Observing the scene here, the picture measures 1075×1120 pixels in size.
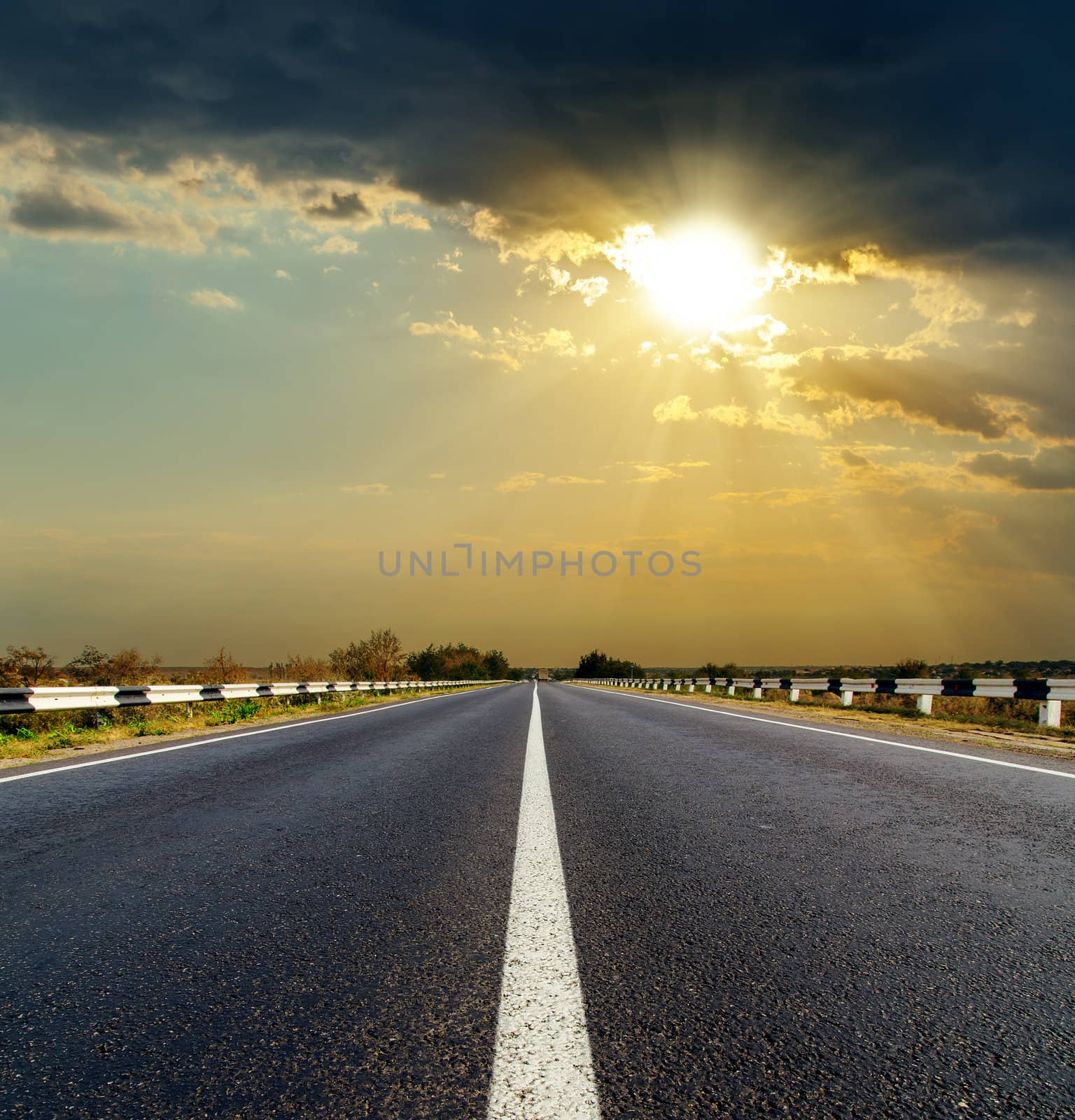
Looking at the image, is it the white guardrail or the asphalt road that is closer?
the asphalt road

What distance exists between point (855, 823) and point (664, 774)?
2.45 metres

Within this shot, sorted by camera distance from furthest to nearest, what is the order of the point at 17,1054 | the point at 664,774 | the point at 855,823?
the point at 664,774 → the point at 855,823 → the point at 17,1054

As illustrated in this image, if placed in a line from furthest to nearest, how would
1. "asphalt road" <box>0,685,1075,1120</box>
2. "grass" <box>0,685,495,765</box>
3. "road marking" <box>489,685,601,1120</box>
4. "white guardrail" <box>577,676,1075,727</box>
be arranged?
"white guardrail" <box>577,676,1075,727</box>
"grass" <box>0,685,495,765</box>
"asphalt road" <box>0,685,1075,1120</box>
"road marking" <box>489,685,601,1120</box>

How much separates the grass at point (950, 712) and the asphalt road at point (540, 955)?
30.4 feet

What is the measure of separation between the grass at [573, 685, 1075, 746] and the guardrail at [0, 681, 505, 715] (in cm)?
1307

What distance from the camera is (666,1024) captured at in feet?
7.05

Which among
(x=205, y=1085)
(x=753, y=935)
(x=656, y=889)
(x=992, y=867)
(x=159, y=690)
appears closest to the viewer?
(x=205, y=1085)

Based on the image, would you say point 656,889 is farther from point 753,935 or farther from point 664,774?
point 664,774

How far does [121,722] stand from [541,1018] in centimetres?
1427

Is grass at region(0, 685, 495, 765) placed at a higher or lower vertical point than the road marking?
lower

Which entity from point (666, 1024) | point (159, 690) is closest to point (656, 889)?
point (666, 1024)

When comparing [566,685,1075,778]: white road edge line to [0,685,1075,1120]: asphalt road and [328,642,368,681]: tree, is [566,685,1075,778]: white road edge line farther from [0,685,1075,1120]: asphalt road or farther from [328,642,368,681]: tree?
[328,642,368,681]: tree

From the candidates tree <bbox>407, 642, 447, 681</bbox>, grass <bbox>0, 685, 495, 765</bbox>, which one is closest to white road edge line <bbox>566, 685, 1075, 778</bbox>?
grass <bbox>0, 685, 495, 765</bbox>

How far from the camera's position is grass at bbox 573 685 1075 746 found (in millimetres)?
13727
